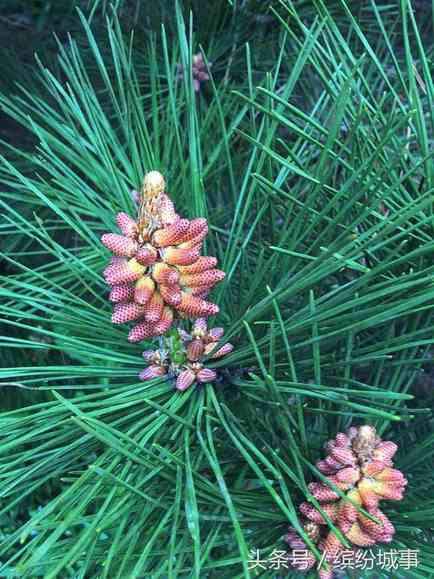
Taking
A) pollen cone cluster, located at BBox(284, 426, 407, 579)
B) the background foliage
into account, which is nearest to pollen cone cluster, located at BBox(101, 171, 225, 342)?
the background foliage

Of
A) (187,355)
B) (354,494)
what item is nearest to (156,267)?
(187,355)

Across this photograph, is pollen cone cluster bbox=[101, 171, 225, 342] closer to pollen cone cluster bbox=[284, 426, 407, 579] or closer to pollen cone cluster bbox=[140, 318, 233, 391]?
pollen cone cluster bbox=[140, 318, 233, 391]

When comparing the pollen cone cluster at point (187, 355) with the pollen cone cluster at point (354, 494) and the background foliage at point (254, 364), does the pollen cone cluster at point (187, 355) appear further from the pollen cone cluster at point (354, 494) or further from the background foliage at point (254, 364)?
the pollen cone cluster at point (354, 494)

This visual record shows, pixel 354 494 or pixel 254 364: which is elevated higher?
pixel 254 364

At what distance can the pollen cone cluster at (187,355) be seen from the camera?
535 mm

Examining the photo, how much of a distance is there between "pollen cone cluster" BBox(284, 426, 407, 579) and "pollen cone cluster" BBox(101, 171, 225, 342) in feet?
0.49

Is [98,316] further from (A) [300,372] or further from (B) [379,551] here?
(B) [379,551]

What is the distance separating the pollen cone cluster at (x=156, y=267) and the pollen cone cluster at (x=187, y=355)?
0.15 feet

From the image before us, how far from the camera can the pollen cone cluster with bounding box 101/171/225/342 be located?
0.48 m

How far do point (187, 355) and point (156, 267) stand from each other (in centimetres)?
10

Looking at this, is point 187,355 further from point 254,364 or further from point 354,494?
point 354,494

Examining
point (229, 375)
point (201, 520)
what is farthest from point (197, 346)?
point (201, 520)

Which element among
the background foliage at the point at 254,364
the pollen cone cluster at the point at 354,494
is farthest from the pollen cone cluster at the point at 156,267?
the pollen cone cluster at the point at 354,494

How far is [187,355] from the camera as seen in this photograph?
54 centimetres
